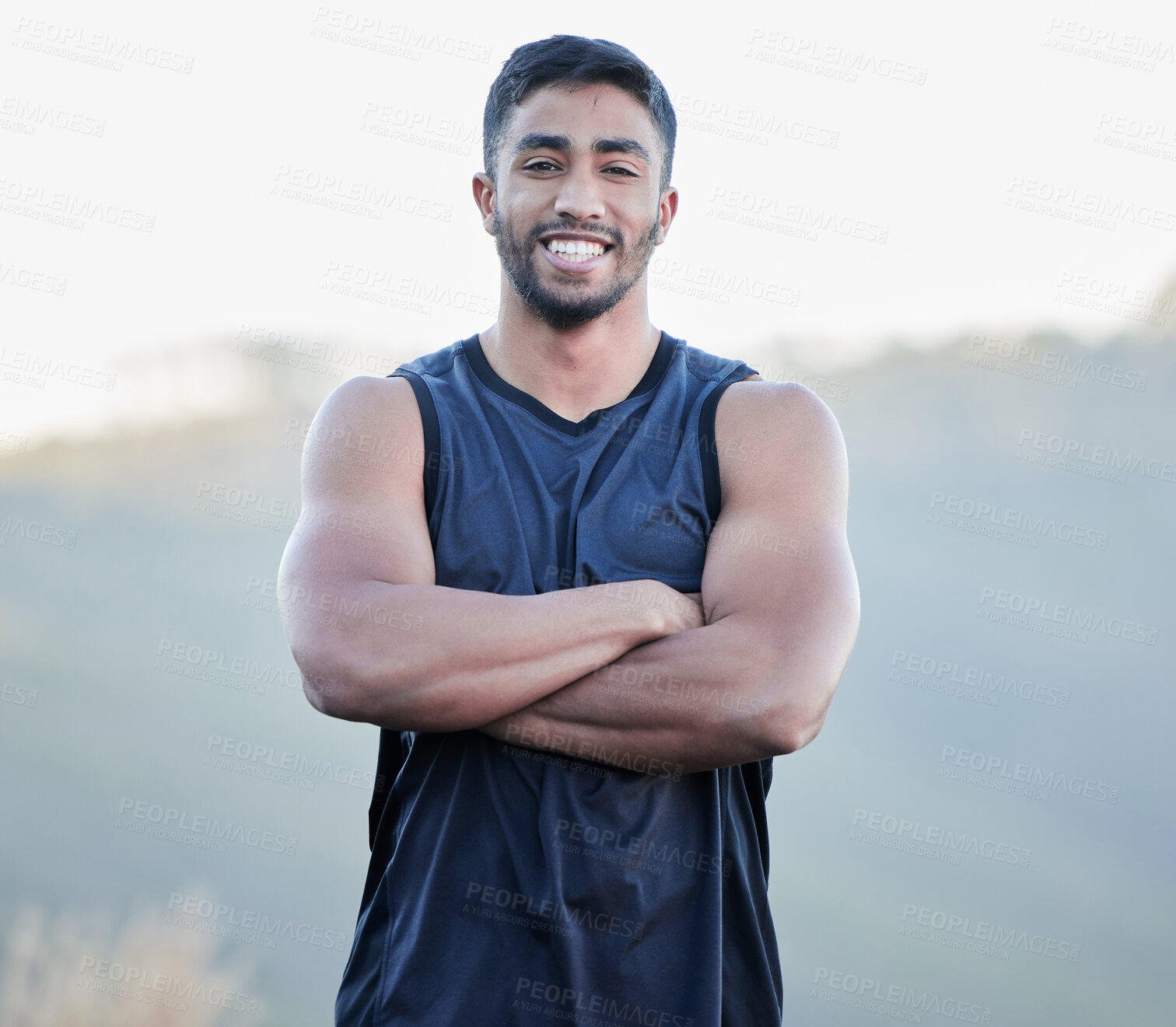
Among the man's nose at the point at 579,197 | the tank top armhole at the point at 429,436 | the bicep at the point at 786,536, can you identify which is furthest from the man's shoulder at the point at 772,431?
the tank top armhole at the point at 429,436

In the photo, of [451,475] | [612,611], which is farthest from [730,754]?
[451,475]

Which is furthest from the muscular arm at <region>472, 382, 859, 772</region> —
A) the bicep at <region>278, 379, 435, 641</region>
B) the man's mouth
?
the man's mouth

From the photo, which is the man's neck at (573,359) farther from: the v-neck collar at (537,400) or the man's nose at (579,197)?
the man's nose at (579,197)

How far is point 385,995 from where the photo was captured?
1830mm

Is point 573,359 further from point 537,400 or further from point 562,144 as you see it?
point 562,144

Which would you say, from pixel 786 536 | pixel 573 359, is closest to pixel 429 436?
pixel 573 359

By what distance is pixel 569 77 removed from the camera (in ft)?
6.91

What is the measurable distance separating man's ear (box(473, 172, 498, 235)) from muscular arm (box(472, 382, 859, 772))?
2.34 feet

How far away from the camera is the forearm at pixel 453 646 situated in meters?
1.75

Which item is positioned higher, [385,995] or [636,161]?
[636,161]

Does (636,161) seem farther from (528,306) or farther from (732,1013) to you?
(732,1013)

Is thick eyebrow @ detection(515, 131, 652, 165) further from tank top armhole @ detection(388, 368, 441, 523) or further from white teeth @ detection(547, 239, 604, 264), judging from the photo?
tank top armhole @ detection(388, 368, 441, 523)

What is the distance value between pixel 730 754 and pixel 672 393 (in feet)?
2.36

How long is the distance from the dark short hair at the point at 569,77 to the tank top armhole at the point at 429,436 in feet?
1.62
